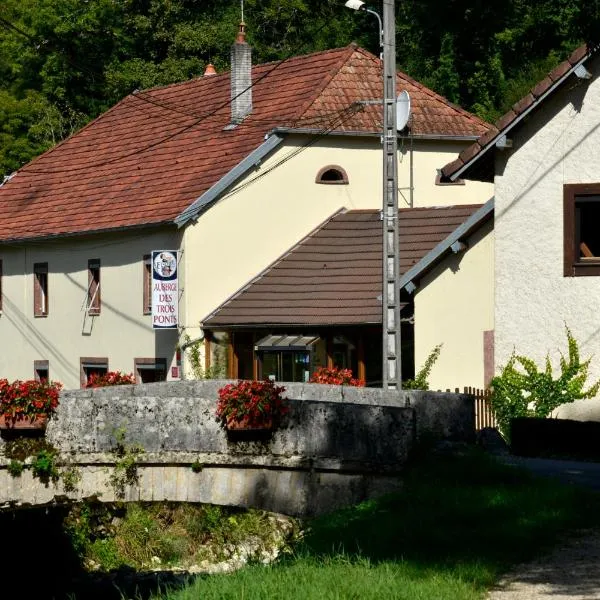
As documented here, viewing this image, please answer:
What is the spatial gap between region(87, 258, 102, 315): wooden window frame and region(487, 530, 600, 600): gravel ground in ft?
90.0

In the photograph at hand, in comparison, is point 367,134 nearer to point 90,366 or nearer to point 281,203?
point 281,203

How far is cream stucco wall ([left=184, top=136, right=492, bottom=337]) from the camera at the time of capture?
117 feet

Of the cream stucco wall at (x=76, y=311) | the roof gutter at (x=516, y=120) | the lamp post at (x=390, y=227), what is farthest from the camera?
the cream stucco wall at (x=76, y=311)

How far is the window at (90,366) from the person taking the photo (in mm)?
39094

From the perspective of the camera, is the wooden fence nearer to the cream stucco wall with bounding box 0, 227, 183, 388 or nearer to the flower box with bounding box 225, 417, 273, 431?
the flower box with bounding box 225, 417, 273, 431

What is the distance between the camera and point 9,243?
41969mm

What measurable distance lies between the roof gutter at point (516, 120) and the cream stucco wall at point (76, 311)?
1058 centimetres

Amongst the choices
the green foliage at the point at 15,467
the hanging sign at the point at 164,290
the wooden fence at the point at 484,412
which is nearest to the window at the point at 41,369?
the hanging sign at the point at 164,290

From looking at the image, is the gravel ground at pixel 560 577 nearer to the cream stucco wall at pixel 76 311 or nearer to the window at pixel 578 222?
the window at pixel 578 222

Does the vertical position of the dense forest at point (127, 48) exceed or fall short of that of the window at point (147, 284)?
it exceeds it

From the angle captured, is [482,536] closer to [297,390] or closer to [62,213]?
[297,390]

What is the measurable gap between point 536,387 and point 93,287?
16.2m

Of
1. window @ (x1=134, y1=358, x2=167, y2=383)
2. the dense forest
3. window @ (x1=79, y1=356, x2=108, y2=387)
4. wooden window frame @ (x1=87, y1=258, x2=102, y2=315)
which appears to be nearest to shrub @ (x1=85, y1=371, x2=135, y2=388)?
window @ (x1=134, y1=358, x2=167, y2=383)

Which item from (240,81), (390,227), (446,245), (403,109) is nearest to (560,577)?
(390,227)
